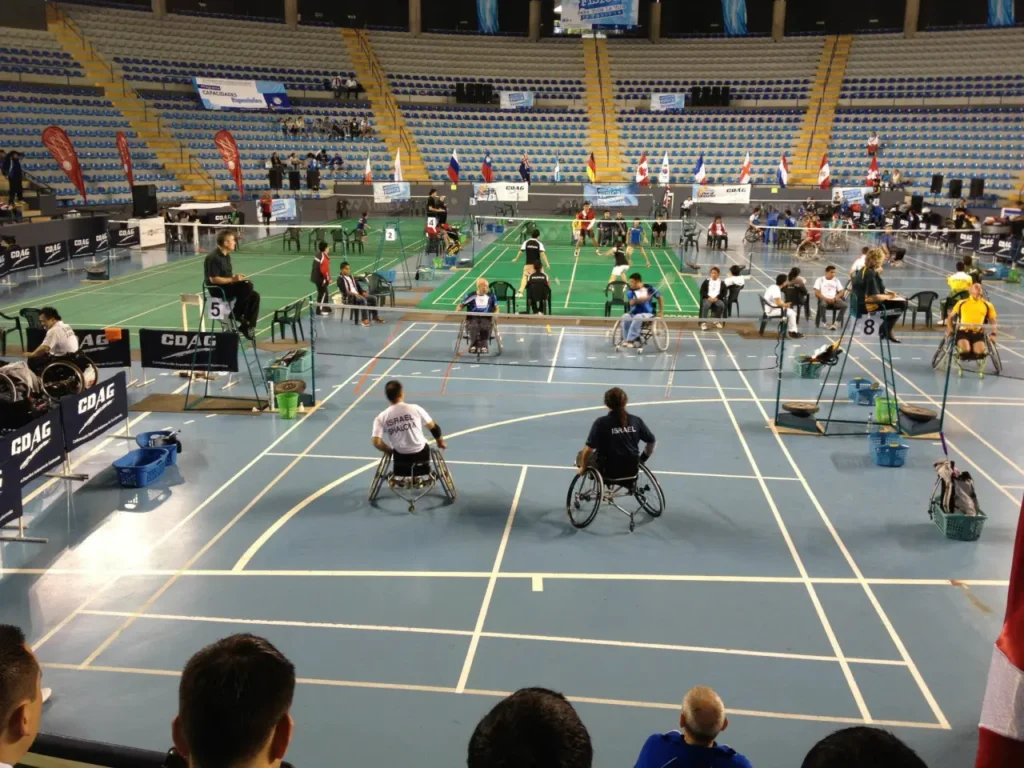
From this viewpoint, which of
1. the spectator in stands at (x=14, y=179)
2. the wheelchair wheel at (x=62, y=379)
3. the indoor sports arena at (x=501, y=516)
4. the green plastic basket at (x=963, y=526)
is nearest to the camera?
the indoor sports arena at (x=501, y=516)

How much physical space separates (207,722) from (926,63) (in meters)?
53.5

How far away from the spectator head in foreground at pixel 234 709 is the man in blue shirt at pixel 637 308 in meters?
14.9

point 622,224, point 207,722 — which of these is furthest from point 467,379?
point 622,224

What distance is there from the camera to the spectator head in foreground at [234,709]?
2027 mm

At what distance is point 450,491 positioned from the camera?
→ 32.9ft

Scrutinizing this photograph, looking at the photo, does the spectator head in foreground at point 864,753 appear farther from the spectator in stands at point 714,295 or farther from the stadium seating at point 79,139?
the stadium seating at point 79,139

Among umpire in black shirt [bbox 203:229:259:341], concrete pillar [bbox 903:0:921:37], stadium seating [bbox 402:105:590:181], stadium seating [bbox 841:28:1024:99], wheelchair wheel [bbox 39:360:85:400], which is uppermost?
concrete pillar [bbox 903:0:921:37]

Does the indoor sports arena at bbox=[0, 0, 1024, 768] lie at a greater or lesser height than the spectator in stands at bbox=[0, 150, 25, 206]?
lesser

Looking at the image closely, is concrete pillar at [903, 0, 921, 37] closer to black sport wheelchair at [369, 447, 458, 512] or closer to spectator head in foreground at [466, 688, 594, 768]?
black sport wheelchair at [369, 447, 458, 512]

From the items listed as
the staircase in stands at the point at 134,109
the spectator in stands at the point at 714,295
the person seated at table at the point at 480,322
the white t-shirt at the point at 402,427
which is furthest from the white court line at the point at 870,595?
the staircase in stands at the point at 134,109

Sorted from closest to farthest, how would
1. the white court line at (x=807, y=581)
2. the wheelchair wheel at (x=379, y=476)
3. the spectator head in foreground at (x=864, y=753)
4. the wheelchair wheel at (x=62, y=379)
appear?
the spectator head in foreground at (x=864, y=753)
the white court line at (x=807, y=581)
the wheelchair wheel at (x=379, y=476)
the wheelchair wheel at (x=62, y=379)

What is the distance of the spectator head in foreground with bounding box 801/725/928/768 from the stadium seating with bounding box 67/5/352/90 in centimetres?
4523

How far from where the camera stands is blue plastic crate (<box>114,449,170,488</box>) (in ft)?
34.1

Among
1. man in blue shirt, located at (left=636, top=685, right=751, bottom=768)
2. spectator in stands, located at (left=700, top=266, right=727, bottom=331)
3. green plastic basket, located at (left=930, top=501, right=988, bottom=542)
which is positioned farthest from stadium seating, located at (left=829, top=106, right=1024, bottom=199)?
man in blue shirt, located at (left=636, top=685, right=751, bottom=768)
